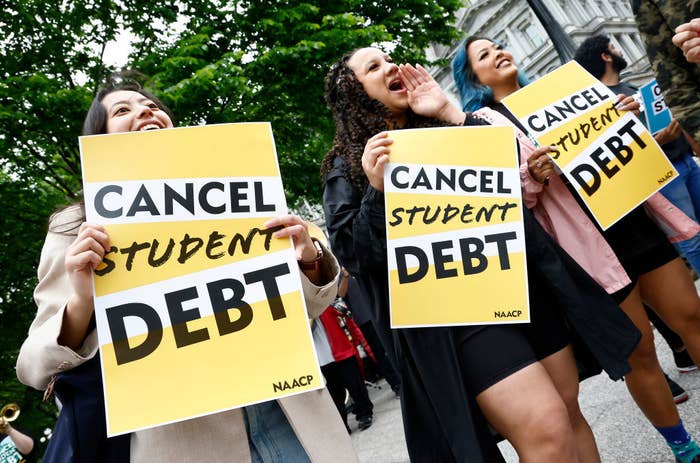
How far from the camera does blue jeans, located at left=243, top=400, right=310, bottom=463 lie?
1.50 meters

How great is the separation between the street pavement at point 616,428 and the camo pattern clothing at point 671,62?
5.20ft

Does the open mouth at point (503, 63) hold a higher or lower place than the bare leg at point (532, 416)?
higher

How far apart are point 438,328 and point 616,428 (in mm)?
1933

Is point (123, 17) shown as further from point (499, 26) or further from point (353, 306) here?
point (499, 26)

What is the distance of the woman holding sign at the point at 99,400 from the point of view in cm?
130

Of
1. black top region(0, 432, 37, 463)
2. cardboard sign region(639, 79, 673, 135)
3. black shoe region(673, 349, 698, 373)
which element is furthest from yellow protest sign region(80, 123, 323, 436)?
black shoe region(673, 349, 698, 373)

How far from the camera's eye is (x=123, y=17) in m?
9.40

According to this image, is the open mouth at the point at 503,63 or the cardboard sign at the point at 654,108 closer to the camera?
the open mouth at the point at 503,63

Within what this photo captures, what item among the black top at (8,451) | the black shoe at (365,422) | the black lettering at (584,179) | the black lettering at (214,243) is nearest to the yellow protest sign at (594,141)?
the black lettering at (584,179)

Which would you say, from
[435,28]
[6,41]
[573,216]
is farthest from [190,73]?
[573,216]

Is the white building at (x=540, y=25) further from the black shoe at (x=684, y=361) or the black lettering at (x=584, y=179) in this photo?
the black lettering at (x=584, y=179)

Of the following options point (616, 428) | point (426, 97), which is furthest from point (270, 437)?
point (616, 428)

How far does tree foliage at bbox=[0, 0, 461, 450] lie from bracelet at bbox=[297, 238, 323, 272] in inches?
250

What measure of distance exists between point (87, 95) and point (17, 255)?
2.79 m
